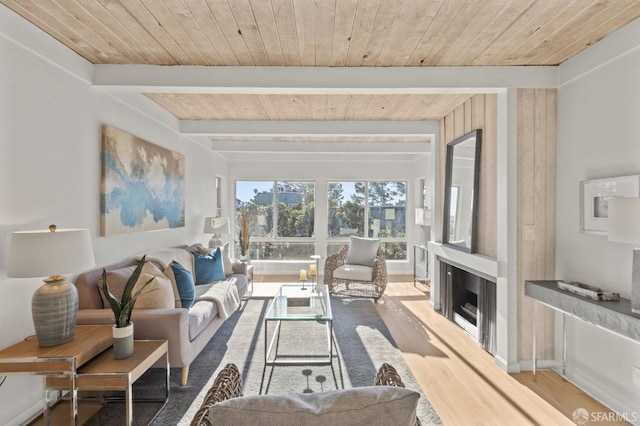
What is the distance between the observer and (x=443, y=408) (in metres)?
2.31

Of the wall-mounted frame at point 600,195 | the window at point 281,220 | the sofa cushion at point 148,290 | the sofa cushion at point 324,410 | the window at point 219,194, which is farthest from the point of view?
the window at point 281,220

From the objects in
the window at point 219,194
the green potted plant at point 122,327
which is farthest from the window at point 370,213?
the green potted plant at point 122,327

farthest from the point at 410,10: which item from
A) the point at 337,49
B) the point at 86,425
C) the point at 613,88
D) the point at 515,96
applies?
the point at 86,425

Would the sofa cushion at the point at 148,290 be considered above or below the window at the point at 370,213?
below

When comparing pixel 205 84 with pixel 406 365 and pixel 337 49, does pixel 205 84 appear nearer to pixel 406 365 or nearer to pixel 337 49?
pixel 337 49

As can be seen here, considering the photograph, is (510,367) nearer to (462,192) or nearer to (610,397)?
(610,397)

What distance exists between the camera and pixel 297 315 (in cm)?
307

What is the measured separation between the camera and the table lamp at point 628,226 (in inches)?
70.0

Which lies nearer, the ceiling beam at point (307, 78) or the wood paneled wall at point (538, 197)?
the ceiling beam at point (307, 78)

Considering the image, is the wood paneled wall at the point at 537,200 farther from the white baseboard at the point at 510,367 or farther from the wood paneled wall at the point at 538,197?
the white baseboard at the point at 510,367

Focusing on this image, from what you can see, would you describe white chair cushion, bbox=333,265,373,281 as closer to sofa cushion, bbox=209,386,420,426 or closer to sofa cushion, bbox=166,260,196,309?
sofa cushion, bbox=166,260,196,309

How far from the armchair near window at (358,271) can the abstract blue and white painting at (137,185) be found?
239 cm

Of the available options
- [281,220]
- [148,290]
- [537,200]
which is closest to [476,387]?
[537,200]

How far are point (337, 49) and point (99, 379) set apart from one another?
2716 millimetres
